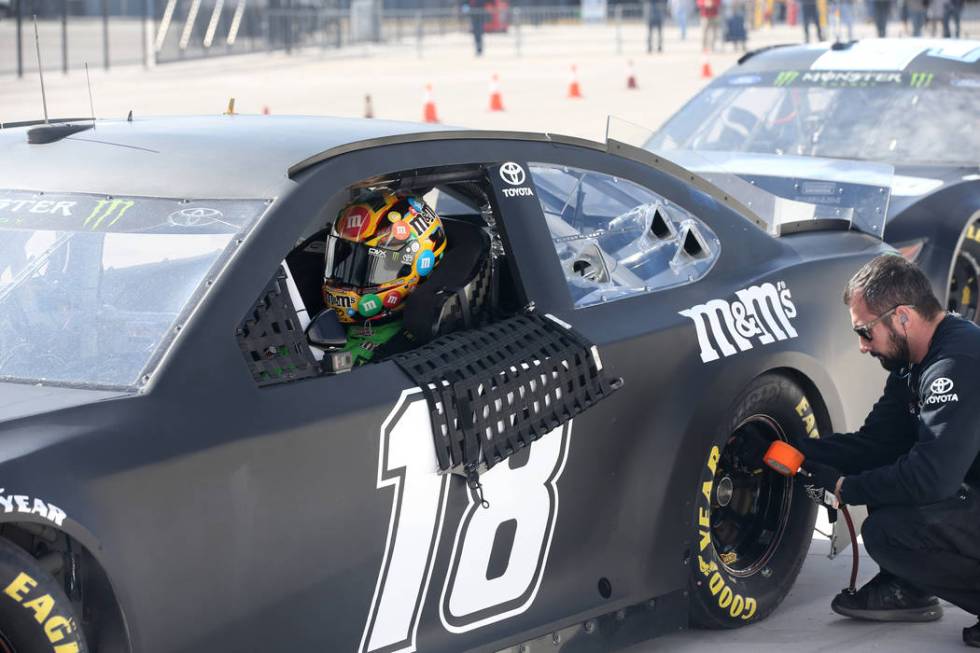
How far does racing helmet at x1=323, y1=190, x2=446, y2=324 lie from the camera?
4.04m

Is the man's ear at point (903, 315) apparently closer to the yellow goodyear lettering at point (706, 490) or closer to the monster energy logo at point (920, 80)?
the yellow goodyear lettering at point (706, 490)

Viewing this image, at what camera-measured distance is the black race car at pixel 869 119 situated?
24.6 ft

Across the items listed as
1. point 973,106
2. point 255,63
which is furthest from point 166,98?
point 973,106

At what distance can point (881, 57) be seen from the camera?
28.0 ft

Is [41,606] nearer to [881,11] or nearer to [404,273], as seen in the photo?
[404,273]

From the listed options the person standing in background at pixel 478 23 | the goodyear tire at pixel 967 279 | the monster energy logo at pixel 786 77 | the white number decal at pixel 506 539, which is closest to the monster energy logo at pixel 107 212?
the white number decal at pixel 506 539

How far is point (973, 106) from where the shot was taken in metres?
8.20

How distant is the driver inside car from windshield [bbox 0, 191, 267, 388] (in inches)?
22.8

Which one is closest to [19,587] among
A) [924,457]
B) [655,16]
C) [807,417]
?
[924,457]

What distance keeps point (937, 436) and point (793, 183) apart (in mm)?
2734

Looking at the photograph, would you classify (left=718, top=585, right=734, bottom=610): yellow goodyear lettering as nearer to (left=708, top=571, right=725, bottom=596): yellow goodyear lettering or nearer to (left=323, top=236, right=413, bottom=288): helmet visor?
(left=708, top=571, right=725, bottom=596): yellow goodyear lettering

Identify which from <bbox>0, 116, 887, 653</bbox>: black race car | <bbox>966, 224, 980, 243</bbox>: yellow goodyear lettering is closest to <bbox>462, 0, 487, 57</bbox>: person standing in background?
<bbox>966, 224, 980, 243</bbox>: yellow goodyear lettering

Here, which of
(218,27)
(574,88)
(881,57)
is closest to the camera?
(881,57)

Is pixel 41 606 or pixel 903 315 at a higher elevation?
pixel 903 315
